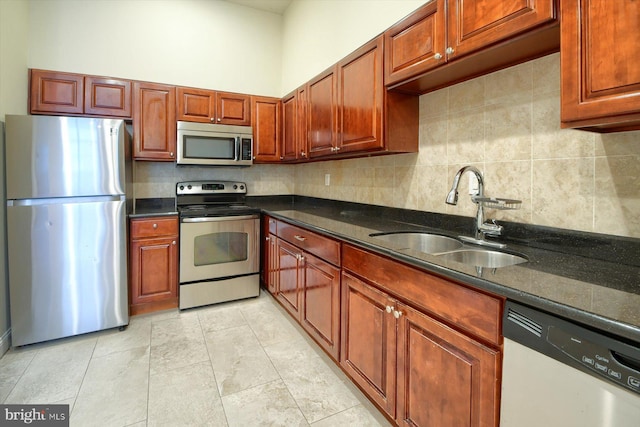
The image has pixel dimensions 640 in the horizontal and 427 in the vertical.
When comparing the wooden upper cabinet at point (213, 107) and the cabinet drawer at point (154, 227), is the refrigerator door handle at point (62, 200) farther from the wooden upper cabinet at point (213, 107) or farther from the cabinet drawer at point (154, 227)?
the wooden upper cabinet at point (213, 107)

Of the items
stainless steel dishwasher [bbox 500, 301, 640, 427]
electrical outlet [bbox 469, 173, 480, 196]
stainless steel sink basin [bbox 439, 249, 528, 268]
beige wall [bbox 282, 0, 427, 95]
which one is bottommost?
stainless steel dishwasher [bbox 500, 301, 640, 427]

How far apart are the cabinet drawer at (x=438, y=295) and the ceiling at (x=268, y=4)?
3.24m

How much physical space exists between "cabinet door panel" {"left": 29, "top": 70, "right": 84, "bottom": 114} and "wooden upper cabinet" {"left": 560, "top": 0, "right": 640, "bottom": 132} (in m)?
3.36

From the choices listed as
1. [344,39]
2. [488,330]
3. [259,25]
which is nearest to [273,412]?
[488,330]

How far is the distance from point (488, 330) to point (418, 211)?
3.79 ft

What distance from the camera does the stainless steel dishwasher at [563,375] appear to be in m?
0.69

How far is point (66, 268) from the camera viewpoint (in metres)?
2.36

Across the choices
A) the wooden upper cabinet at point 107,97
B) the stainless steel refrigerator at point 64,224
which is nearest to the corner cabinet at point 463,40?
the stainless steel refrigerator at point 64,224

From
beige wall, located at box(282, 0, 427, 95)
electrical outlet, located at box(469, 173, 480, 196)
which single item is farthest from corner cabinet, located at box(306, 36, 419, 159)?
electrical outlet, located at box(469, 173, 480, 196)

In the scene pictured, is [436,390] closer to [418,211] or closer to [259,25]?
[418,211]

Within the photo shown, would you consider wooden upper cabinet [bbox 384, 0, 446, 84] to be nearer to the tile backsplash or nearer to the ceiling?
the tile backsplash

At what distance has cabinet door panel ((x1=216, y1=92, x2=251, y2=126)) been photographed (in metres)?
3.26

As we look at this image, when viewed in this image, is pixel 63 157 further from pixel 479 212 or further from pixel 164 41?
pixel 479 212

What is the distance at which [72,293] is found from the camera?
94.0 inches
